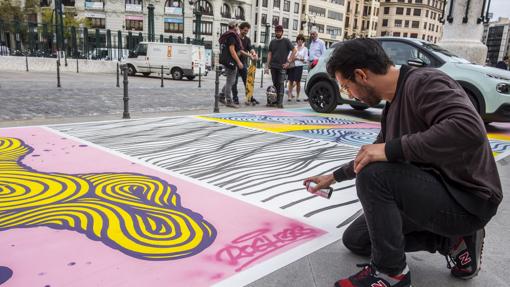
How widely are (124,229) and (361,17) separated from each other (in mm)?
106909

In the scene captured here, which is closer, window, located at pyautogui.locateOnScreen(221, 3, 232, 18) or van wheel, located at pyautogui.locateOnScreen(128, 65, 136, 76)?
van wheel, located at pyautogui.locateOnScreen(128, 65, 136, 76)

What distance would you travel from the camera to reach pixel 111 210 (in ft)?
10.3

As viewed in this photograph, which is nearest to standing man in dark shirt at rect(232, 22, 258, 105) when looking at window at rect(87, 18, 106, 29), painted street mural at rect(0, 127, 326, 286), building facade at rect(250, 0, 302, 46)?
painted street mural at rect(0, 127, 326, 286)

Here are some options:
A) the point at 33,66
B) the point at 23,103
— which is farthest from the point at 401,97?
the point at 33,66

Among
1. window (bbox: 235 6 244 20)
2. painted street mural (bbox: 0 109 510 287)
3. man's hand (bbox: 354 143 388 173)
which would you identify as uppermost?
window (bbox: 235 6 244 20)

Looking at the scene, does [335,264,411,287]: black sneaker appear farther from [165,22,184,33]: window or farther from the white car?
[165,22,184,33]: window

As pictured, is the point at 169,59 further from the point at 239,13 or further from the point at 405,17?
the point at 405,17

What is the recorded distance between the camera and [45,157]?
4.53 meters

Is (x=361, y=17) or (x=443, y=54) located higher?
(x=361, y=17)

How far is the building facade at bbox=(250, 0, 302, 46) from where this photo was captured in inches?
2785

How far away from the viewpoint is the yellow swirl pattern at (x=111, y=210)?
2.68 meters

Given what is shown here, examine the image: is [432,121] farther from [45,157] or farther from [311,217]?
[45,157]

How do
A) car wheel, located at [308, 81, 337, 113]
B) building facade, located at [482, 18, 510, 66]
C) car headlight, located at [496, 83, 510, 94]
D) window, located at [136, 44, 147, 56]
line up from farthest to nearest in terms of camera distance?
building facade, located at [482, 18, 510, 66] < window, located at [136, 44, 147, 56] < car wheel, located at [308, 81, 337, 113] < car headlight, located at [496, 83, 510, 94]

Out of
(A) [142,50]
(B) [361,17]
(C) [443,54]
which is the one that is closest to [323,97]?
(C) [443,54]
